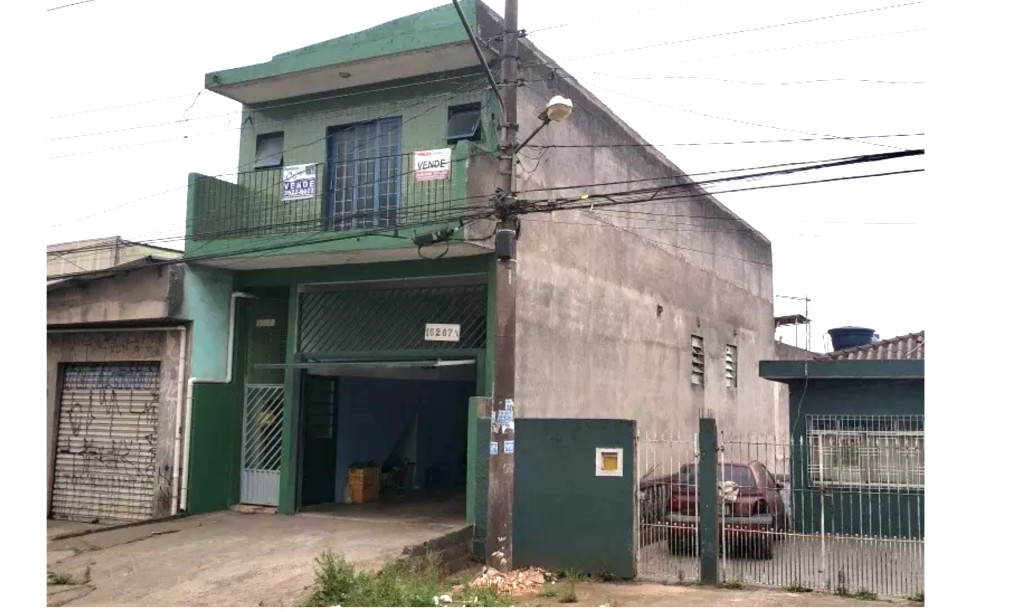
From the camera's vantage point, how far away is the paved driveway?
32.1 feet

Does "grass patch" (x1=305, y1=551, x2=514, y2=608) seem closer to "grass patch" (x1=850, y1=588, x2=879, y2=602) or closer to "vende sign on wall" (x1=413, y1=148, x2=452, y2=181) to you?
"grass patch" (x1=850, y1=588, x2=879, y2=602)

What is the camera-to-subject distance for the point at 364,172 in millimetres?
14516

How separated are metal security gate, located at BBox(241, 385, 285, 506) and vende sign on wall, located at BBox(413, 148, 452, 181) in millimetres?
5060

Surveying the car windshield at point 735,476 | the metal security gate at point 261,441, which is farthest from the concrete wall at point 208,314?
the car windshield at point 735,476

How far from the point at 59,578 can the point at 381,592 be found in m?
4.50

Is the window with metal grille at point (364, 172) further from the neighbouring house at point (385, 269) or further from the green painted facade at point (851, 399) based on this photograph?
the green painted facade at point (851, 399)

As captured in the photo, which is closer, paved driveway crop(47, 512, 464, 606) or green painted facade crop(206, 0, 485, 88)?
paved driveway crop(47, 512, 464, 606)

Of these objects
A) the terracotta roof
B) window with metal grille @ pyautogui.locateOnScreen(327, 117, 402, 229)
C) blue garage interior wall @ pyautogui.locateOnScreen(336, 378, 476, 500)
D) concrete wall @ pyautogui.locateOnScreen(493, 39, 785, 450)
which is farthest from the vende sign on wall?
the terracotta roof

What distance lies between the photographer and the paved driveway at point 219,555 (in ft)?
32.1

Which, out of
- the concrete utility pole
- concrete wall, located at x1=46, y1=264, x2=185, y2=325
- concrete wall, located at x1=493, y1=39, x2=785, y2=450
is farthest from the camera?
concrete wall, located at x1=46, y1=264, x2=185, y2=325

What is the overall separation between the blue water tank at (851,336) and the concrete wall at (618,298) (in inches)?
125

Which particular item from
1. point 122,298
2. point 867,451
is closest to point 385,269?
point 122,298

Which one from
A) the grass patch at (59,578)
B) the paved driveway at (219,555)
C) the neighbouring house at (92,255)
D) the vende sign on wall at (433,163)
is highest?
the vende sign on wall at (433,163)

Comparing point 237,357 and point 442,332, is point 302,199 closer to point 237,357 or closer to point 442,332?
point 237,357
